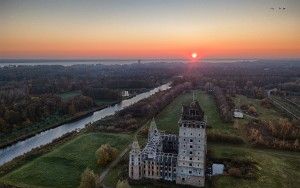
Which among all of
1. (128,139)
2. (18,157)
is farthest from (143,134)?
(18,157)

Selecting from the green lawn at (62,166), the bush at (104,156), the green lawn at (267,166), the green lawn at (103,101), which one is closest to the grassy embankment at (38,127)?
the green lawn at (103,101)

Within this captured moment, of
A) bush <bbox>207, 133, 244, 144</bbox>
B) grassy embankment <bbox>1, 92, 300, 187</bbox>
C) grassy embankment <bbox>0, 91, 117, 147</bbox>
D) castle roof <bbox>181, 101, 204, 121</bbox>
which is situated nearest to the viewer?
castle roof <bbox>181, 101, 204, 121</bbox>

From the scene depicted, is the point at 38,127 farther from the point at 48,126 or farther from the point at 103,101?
the point at 103,101

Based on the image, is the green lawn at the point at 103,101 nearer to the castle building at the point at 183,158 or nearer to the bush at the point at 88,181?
the castle building at the point at 183,158

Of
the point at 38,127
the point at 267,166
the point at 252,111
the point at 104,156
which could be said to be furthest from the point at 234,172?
the point at 38,127

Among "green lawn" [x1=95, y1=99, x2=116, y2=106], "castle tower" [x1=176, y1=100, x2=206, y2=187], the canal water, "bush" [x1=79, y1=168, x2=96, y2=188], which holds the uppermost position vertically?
"castle tower" [x1=176, y1=100, x2=206, y2=187]

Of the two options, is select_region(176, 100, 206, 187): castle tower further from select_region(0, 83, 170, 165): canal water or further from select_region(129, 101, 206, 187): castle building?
select_region(0, 83, 170, 165): canal water

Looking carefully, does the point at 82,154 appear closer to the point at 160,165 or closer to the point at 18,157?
the point at 18,157

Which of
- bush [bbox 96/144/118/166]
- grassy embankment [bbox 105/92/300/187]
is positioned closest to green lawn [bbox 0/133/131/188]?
bush [bbox 96/144/118/166]
